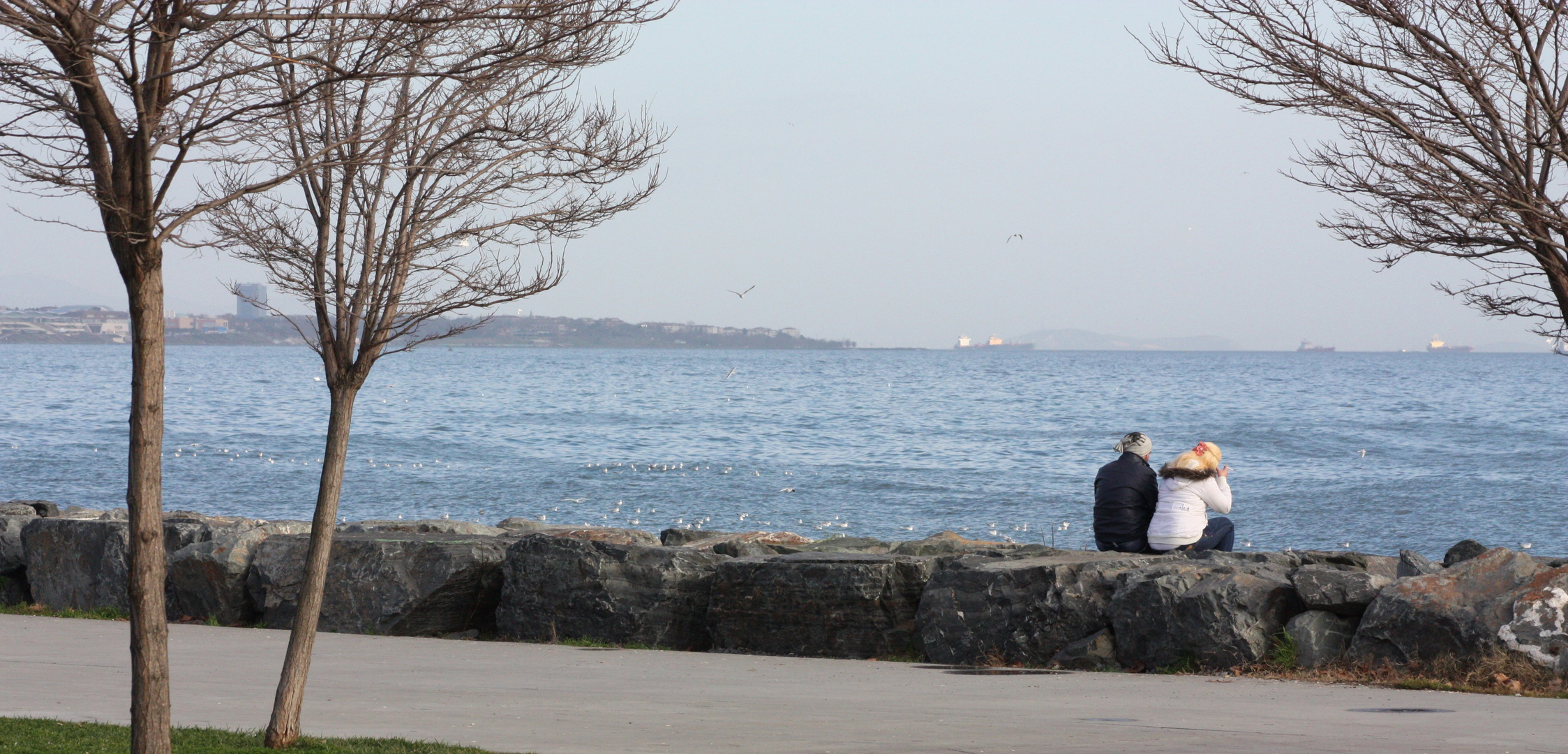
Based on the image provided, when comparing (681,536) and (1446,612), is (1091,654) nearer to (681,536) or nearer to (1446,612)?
(1446,612)

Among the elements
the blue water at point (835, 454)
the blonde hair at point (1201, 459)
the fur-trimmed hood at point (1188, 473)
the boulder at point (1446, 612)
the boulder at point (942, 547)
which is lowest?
the blue water at point (835, 454)

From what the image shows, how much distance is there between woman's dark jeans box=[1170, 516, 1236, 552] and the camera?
387 inches

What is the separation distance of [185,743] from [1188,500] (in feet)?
22.1

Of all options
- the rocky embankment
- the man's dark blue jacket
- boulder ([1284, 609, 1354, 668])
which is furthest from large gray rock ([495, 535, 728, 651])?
boulder ([1284, 609, 1354, 668])

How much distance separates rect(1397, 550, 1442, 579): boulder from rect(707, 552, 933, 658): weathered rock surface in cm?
309

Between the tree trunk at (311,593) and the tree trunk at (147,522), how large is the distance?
1.26 m

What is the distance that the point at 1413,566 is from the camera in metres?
8.84

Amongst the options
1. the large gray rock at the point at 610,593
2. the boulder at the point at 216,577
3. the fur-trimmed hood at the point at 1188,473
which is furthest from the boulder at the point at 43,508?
the fur-trimmed hood at the point at 1188,473

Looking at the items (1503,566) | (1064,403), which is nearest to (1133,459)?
(1503,566)

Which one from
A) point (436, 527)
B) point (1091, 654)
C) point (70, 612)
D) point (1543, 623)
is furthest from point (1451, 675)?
point (70, 612)

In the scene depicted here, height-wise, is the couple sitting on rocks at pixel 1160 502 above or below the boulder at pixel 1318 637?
above

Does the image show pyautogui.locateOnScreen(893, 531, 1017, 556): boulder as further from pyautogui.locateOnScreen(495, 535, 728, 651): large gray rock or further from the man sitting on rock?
pyautogui.locateOnScreen(495, 535, 728, 651): large gray rock

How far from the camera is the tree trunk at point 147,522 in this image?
14.6ft

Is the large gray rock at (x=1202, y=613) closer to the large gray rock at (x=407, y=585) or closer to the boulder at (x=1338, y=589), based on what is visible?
the boulder at (x=1338, y=589)
